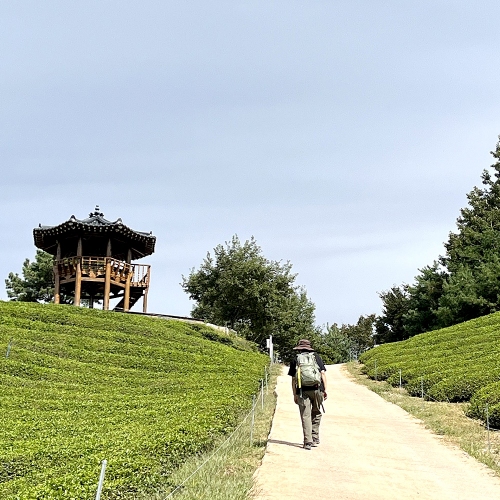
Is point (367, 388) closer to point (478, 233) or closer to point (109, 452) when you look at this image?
point (109, 452)

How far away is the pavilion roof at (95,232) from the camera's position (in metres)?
33.2

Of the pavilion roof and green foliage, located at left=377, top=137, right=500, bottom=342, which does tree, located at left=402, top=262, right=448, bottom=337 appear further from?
the pavilion roof

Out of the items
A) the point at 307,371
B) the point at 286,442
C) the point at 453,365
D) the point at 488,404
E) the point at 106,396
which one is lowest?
the point at 286,442

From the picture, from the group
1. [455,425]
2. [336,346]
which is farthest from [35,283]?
[455,425]

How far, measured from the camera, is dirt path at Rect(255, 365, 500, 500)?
7.77m

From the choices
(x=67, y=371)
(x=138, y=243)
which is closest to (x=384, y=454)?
(x=67, y=371)

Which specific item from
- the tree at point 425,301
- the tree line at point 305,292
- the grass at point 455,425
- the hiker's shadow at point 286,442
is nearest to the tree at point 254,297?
the tree line at point 305,292

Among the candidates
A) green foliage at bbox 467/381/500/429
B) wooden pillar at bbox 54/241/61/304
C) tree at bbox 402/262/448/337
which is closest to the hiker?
green foliage at bbox 467/381/500/429

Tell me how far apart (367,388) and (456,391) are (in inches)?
237

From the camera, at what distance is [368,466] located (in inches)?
367

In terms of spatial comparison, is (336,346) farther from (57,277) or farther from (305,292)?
(57,277)

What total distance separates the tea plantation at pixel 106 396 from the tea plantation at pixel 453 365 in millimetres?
5455

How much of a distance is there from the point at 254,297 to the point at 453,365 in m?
26.5

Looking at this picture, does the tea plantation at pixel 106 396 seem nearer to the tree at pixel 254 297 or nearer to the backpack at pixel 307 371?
the backpack at pixel 307 371
